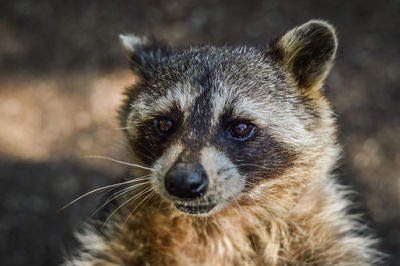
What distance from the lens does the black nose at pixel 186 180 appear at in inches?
118

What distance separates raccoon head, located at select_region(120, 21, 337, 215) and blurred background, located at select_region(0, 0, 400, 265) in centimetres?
198

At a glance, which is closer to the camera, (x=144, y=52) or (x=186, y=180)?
(x=186, y=180)

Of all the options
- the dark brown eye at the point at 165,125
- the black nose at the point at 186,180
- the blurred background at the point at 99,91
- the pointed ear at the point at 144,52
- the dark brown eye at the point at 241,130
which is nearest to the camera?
the black nose at the point at 186,180

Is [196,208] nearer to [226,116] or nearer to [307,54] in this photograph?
[226,116]

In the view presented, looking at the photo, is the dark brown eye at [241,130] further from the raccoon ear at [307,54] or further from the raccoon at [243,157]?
the raccoon ear at [307,54]

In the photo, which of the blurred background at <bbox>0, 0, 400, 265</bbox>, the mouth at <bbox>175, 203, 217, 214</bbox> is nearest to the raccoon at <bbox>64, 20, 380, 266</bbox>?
the mouth at <bbox>175, 203, 217, 214</bbox>

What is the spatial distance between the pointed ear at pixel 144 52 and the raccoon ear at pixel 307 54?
846mm

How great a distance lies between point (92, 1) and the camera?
19.7 ft

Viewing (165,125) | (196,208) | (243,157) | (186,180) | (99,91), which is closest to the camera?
(186,180)

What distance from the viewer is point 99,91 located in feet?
19.5

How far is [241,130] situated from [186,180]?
1.77 ft

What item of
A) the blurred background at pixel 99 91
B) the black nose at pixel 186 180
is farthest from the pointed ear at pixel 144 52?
the blurred background at pixel 99 91

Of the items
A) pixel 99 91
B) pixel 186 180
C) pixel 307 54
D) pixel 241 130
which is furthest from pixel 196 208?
pixel 99 91

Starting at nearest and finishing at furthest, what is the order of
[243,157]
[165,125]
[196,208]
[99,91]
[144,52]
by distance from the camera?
[196,208]
[243,157]
[165,125]
[144,52]
[99,91]
